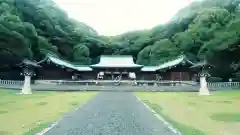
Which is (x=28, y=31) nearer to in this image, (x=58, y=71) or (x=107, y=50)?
(x=58, y=71)

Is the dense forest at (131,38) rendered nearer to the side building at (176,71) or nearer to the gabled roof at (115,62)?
the side building at (176,71)

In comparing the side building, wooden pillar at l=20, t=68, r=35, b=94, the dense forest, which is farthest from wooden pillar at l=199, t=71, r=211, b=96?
the side building

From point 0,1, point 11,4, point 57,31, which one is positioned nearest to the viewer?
point 0,1

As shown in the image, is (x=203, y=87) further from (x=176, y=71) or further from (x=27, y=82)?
(x=176, y=71)

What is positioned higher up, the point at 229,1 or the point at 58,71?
the point at 229,1

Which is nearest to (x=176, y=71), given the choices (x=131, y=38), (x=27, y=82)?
(x=27, y=82)

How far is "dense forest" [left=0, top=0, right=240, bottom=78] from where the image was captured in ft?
141

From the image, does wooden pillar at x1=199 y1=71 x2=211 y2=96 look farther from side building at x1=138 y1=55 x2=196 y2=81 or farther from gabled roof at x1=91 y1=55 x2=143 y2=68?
gabled roof at x1=91 y1=55 x2=143 y2=68

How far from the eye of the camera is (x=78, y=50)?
234 feet

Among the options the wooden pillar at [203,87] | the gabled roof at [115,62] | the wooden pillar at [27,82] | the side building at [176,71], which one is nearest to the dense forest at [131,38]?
the side building at [176,71]

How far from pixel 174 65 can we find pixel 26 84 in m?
30.0

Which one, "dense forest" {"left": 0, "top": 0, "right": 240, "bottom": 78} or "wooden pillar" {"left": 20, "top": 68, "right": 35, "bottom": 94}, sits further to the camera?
"dense forest" {"left": 0, "top": 0, "right": 240, "bottom": 78}

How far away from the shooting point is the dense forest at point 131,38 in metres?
43.1

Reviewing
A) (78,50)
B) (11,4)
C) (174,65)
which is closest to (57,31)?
(78,50)
